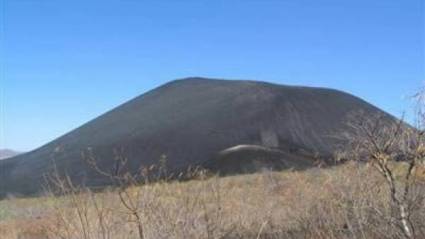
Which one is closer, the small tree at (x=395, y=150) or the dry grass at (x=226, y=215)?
the small tree at (x=395, y=150)

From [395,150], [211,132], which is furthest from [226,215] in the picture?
[211,132]

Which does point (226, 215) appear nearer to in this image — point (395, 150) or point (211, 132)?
point (395, 150)

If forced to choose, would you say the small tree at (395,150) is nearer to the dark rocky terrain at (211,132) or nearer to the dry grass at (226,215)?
the dry grass at (226,215)

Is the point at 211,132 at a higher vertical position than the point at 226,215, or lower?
higher

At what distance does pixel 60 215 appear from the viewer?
29.5 ft

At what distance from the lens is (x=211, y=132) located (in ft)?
140

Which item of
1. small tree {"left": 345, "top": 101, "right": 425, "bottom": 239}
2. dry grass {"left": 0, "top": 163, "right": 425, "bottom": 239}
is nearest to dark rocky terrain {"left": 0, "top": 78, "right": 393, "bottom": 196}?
dry grass {"left": 0, "top": 163, "right": 425, "bottom": 239}

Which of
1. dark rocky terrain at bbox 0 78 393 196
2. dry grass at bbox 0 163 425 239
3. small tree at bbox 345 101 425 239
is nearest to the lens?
small tree at bbox 345 101 425 239

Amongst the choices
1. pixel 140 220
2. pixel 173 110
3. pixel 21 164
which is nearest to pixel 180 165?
pixel 173 110

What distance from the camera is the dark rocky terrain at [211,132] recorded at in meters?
39.2

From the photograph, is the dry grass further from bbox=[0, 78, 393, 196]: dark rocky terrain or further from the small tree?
bbox=[0, 78, 393, 196]: dark rocky terrain

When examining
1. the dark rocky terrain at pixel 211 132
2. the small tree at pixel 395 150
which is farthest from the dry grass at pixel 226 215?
the dark rocky terrain at pixel 211 132

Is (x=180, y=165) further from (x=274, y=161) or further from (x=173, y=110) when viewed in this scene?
(x=173, y=110)

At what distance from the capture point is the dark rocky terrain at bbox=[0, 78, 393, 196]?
39.2 meters
